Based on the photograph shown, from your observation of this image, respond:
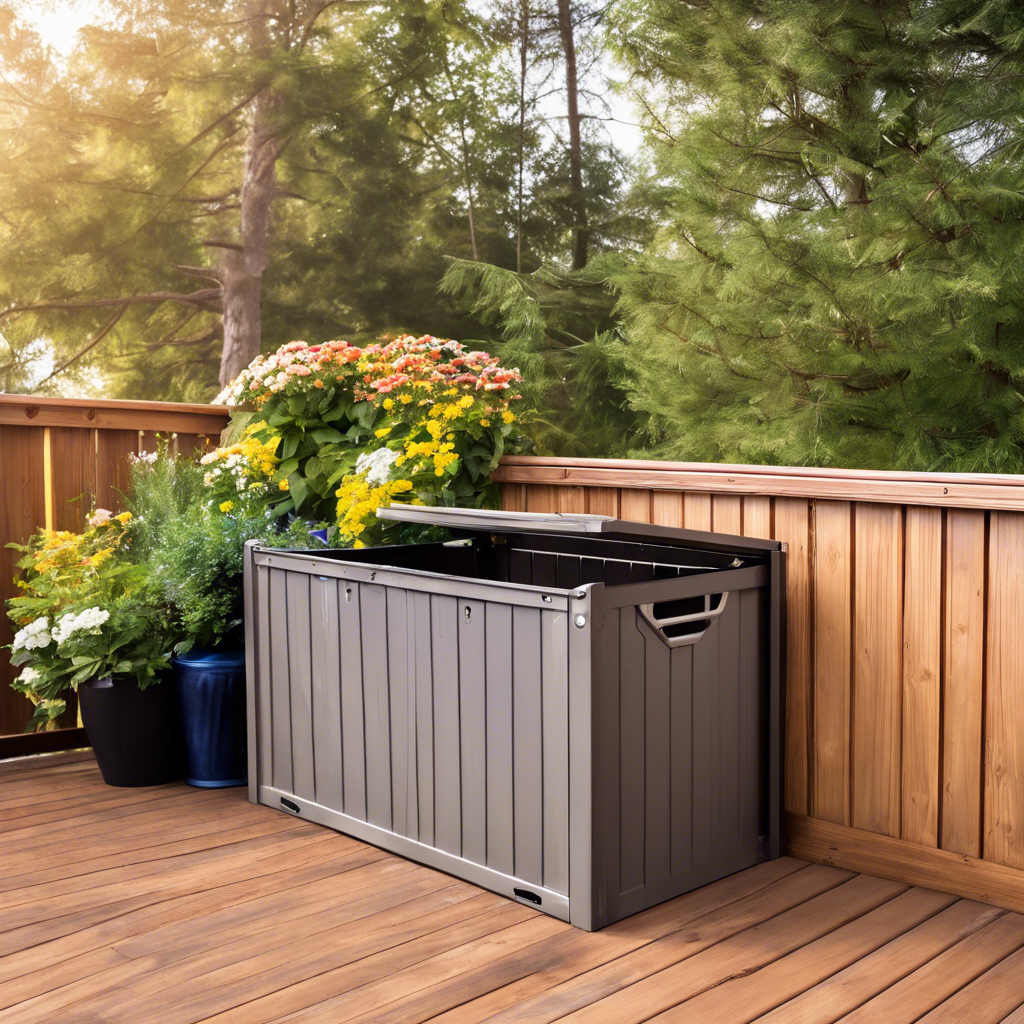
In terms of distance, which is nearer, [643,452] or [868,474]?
[868,474]

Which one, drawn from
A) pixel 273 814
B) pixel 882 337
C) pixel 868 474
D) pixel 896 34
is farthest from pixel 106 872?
pixel 896 34

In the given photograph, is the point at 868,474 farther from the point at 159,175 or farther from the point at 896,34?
the point at 159,175

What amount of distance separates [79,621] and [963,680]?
2.28 metres

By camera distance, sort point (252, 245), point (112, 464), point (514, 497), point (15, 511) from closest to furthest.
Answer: point (514, 497) < point (15, 511) < point (112, 464) < point (252, 245)

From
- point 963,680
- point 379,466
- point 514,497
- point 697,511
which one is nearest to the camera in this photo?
point 963,680

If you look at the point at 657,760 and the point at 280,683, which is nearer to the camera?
the point at 657,760

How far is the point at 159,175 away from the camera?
11695mm

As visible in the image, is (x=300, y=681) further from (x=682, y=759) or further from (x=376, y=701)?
(x=682, y=759)

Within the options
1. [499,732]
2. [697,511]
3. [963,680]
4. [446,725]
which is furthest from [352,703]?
[963,680]

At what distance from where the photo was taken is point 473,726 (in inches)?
85.5

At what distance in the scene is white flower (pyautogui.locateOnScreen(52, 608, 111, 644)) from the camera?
2.84 metres

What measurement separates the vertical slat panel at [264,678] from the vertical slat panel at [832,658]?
55.3 inches

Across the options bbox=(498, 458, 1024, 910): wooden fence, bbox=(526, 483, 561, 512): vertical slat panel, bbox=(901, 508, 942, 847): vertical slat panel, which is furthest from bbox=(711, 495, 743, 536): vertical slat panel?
bbox=(526, 483, 561, 512): vertical slat panel

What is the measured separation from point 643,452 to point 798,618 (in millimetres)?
6109
